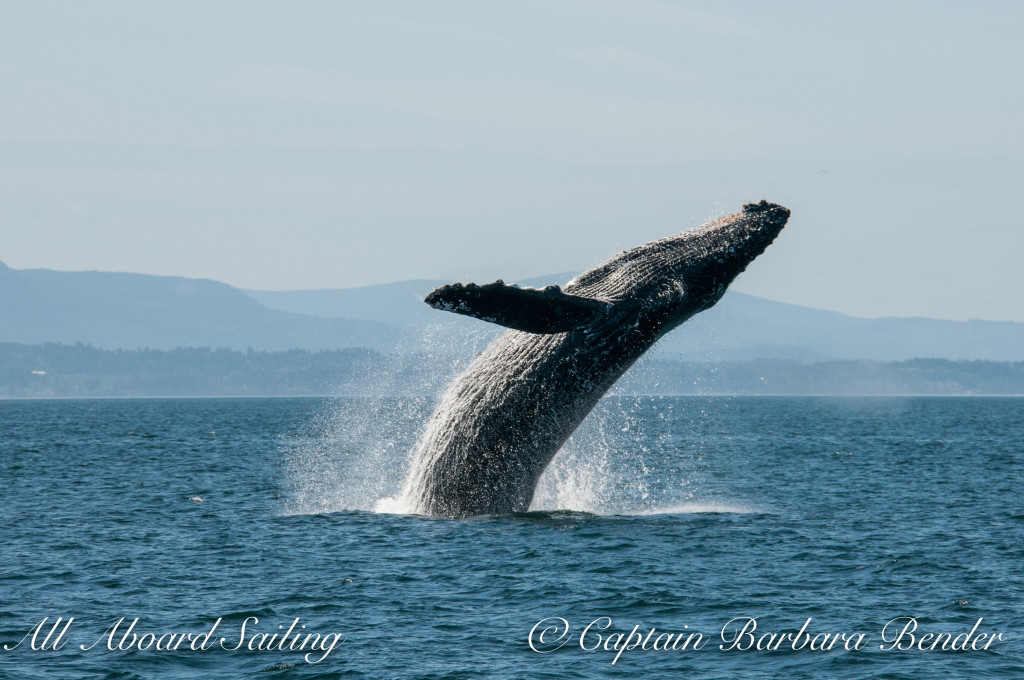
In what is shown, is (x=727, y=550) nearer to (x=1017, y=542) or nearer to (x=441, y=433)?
(x=441, y=433)

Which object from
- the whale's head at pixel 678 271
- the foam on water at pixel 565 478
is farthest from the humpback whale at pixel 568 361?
the foam on water at pixel 565 478

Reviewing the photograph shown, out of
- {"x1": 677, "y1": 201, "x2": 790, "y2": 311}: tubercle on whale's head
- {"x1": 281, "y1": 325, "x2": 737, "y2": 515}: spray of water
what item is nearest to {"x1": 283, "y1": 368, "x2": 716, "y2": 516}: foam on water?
{"x1": 281, "y1": 325, "x2": 737, "y2": 515}: spray of water

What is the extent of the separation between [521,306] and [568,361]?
3.20 meters

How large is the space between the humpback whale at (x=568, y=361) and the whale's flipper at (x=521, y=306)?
131 cm

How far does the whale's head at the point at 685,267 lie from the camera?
17344 mm

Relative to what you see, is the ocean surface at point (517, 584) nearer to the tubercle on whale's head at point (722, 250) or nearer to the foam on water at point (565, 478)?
the foam on water at point (565, 478)

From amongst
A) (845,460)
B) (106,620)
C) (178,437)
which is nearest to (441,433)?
(106,620)

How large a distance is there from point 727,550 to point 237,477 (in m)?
19.4

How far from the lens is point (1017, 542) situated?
73.1ft

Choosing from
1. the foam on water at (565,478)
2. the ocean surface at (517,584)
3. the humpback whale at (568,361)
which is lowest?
the foam on water at (565,478)

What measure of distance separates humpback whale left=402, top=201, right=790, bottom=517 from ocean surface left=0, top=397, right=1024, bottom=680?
Result: 1193 millimetres

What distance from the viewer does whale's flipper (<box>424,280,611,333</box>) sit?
44.5 feet

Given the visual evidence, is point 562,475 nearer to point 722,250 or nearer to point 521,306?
point 722,250

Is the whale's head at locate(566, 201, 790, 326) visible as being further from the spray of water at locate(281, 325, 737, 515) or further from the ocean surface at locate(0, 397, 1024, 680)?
the ocean surface at locate(0, 397, 1024, 680)
